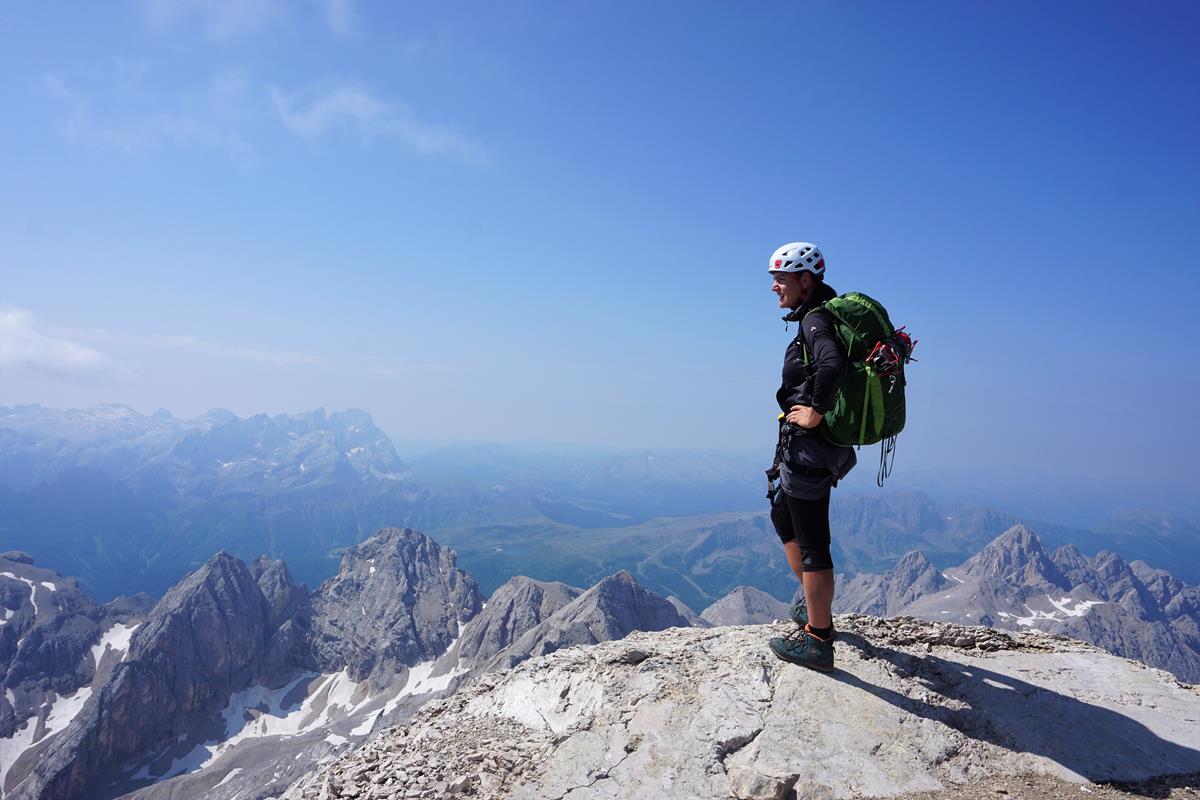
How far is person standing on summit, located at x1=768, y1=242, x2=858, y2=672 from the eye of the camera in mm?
7203

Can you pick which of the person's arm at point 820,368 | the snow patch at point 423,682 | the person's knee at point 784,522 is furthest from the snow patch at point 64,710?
the person's arm at point 820,368

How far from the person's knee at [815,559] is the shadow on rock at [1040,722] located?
163cm

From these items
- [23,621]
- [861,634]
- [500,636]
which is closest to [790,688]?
[861,634]

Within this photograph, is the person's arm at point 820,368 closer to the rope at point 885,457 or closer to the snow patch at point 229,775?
the rope at point 885,457

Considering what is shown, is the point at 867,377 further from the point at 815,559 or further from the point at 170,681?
the point at 170,681

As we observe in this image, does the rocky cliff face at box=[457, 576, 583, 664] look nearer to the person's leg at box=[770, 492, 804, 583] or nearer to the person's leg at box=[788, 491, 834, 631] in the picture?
the person's leg at box=[770, 492, 804, 583]

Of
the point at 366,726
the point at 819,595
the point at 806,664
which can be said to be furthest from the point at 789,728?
the point at 366,726

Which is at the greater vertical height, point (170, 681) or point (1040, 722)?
point (1040, 722)

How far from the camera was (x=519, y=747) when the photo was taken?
25.7ft

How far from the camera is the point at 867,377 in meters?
6.84

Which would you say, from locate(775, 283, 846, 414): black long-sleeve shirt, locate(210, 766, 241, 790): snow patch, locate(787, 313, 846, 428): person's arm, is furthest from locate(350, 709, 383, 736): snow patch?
locate(787, 313, 846, 428): person's arm

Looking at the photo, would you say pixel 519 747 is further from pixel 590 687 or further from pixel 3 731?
pixel 3 731

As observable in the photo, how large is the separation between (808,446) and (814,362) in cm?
109

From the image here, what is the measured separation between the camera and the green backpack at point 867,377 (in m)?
6.84
